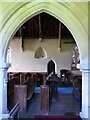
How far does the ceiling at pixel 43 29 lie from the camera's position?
11.6 metres

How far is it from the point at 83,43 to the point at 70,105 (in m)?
3.42

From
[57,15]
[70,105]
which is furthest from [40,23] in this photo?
[57,15]

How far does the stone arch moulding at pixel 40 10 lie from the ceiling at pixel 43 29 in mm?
7103

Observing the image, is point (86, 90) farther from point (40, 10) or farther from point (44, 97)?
point (44, 97)

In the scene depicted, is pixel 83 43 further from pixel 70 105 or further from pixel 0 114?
pixel 70 105

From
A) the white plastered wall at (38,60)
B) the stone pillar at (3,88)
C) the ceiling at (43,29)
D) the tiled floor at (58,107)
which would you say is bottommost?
the tiled floor at (58,107)

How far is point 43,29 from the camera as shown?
12.2 meters

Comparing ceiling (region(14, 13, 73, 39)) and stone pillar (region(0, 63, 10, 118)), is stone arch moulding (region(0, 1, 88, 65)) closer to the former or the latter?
stone pillar (region(0, 63, 10, 118))

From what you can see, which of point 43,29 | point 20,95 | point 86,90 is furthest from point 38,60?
point 86,90

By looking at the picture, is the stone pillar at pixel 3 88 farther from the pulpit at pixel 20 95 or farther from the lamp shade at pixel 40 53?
the lamp shade at pixel 40 53

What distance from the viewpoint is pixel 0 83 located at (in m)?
4.25

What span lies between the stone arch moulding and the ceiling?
23.3ft

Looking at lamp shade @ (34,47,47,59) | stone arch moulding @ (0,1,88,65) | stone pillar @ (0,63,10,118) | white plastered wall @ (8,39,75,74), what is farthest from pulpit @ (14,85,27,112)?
lamp shade @ (34,47,47,59)

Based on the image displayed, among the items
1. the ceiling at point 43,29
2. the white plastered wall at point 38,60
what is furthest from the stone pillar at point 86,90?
the white plastered wall at point 38,60
